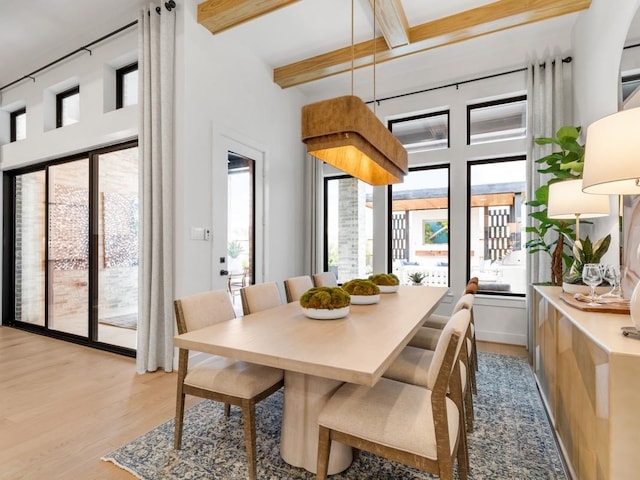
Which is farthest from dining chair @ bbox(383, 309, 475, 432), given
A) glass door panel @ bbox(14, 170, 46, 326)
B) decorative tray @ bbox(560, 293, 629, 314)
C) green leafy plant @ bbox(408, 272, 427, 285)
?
glass door panel @ bbox(14, 170, 46, 326)

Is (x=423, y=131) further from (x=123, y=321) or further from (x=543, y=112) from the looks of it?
(x=123, y=321)

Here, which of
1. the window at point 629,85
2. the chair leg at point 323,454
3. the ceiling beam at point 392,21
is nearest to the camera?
the chair leg at point 323,454

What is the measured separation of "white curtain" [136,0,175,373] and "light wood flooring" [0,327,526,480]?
0.35 m

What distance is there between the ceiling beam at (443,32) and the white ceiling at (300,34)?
0.26ft

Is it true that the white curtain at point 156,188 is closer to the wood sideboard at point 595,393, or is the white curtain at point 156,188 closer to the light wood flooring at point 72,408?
the light wood flooring at point 72,408

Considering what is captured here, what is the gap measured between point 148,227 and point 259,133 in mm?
1743

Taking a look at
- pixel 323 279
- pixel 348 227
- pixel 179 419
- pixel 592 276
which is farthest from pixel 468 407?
pixel 348 227

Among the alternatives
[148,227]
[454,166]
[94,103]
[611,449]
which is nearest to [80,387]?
[148,227]

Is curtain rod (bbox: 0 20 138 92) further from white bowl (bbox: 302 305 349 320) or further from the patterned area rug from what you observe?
the patterned area rug

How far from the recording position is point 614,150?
1.18m

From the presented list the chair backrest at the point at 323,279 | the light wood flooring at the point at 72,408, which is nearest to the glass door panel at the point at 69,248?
the light wood flooring at the point at 72,408

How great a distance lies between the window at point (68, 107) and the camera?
4156 mm

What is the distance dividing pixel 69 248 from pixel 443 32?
192 inches

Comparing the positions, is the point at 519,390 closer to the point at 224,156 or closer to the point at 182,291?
the point at 182,291
